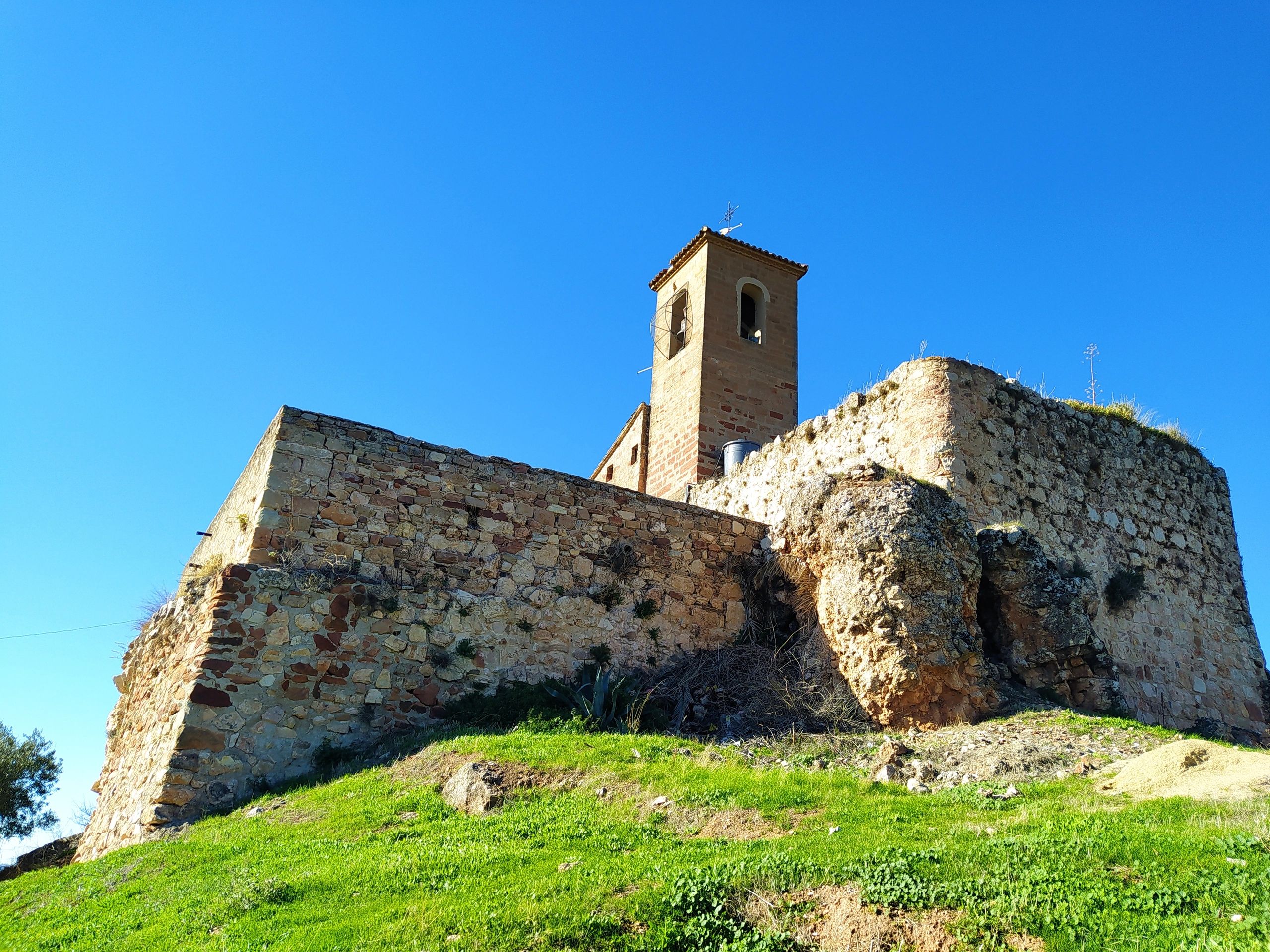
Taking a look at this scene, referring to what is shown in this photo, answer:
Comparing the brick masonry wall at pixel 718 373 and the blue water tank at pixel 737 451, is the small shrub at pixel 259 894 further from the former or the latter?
the brick masonry wall at pixel 718 373

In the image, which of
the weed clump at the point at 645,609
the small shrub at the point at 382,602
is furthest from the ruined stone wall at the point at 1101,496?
the small shrub at the point at 382,602

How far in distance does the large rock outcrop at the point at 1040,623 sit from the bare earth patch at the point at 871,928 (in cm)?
578

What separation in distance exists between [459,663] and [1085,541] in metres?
8.13

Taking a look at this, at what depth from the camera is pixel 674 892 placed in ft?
18.4

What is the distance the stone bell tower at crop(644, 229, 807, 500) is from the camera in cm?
1847

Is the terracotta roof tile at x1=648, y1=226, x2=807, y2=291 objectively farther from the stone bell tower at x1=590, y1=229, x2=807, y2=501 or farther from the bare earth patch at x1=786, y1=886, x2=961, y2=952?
Answer: the bare earth patch at x1=786, y1=886, x2=961, y2=952

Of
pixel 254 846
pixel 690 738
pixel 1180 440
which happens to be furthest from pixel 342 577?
pixel 1180 440

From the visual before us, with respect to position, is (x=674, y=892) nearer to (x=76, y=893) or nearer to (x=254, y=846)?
(x=254, y=846)

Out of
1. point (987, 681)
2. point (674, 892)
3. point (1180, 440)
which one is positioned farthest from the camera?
point (1180, 440)

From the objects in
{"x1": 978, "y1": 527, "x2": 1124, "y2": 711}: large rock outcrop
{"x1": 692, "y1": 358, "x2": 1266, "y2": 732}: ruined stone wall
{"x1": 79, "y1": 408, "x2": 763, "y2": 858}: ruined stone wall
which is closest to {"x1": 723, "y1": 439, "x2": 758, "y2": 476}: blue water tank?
{"x1": 692, "y1": 358, "x2": 1266, "y2": 732}: ruined stone wall

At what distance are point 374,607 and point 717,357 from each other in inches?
403

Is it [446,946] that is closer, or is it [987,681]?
[446,946]

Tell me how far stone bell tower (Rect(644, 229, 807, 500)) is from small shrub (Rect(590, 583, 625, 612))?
5.82 meters

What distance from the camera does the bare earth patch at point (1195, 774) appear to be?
→ 262 inches
